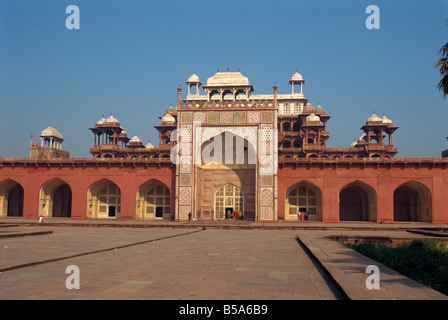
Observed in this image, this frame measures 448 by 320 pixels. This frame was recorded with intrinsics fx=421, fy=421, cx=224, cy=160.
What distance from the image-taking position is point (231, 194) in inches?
1087

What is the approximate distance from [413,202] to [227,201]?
12530 millimetres

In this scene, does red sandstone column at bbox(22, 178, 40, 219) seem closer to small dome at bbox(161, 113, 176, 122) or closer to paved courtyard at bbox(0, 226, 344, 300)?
small dome at bbox(161, 113, 176, 122)

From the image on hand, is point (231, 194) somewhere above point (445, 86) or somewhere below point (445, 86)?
below

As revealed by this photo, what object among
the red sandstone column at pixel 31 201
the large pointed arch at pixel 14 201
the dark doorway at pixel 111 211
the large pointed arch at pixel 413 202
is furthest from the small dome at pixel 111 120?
the large pointed arch at pixel 413 202

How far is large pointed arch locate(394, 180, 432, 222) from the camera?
26.2 m

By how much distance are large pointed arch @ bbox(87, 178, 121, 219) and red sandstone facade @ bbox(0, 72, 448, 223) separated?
70 millimetres

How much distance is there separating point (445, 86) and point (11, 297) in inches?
508

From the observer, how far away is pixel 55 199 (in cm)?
3028

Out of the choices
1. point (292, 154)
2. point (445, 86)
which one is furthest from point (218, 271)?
point (292, 154)

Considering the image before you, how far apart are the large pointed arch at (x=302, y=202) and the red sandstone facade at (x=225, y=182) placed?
7 cm

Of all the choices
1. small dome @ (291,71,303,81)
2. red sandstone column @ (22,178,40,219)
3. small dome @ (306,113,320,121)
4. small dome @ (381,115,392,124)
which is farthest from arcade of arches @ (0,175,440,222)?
small dome @ (291,71,303,81)

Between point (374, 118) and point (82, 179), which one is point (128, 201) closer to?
point (82, 179)
